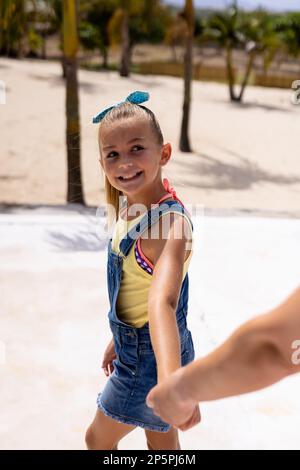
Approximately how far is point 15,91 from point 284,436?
91.7 feet

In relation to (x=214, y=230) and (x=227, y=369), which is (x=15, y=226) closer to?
(x=214, y=230)

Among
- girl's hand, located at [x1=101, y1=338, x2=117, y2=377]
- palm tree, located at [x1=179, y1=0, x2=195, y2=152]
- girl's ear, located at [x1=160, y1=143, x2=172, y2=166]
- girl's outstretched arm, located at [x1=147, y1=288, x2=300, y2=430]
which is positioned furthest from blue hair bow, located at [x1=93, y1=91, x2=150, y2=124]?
palm tree, located at [x1=179, y1=0, x2=195, y2=152]

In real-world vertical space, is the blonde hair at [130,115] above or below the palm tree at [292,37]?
above

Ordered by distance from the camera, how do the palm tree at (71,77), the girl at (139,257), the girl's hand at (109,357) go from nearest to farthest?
the girl at (139,257), the girl's hand at (109,357), the palm tree at (71,77)

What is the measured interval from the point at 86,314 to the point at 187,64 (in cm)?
1649

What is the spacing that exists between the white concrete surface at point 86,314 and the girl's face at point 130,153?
144 centimetres

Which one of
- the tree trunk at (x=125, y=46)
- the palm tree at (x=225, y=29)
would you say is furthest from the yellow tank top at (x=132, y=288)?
the tree trunk at (x=125, y=46)

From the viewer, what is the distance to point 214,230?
6.00 meters

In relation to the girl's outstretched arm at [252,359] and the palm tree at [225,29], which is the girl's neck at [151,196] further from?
the palm tree at [225,29]

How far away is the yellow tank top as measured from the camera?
1.85 metres

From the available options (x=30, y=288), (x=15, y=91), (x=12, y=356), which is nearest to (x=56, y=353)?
(x=12, y=356)

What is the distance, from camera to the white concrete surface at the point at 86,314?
2965 millimetres

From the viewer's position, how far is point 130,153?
1767 millimetres

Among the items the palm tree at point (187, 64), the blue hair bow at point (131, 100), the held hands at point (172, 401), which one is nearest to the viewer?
the held hands at point (172, 401)
